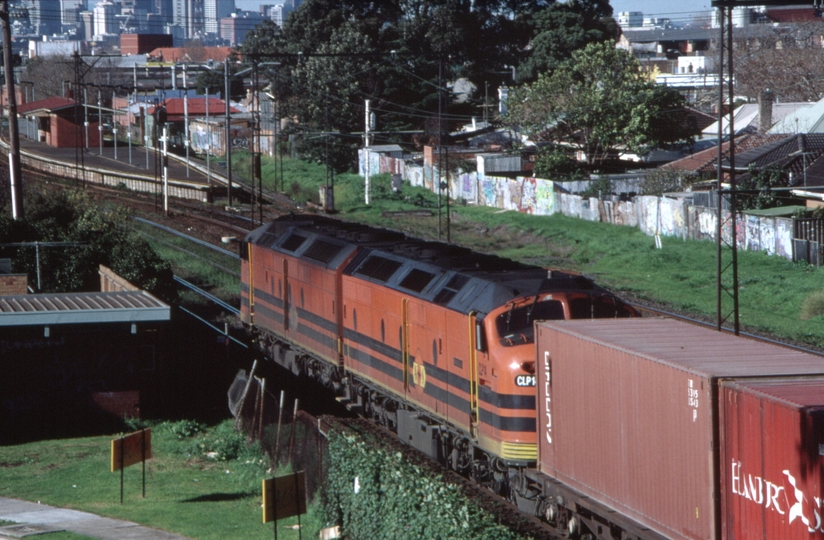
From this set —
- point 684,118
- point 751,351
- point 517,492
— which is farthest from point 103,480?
point 684,118

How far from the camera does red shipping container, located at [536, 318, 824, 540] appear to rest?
11484 mm

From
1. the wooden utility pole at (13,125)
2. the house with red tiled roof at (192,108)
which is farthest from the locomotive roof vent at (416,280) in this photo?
the house with red tiled roof at (192,108)

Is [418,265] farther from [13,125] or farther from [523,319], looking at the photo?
[13,125]

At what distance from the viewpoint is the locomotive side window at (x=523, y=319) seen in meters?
15.9

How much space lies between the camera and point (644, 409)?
12.6 meters

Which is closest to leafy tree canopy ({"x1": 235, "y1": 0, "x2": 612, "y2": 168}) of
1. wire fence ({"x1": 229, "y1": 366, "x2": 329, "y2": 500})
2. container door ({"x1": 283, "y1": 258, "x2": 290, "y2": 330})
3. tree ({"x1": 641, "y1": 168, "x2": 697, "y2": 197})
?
tree ({"x1": 641, "y1": 168, "x2": 697, "y2": 197})

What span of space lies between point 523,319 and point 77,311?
12969 mm

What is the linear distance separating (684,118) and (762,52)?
46483 mm

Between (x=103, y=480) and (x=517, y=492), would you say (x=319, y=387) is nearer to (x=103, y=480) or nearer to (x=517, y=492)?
(x=103, y=480)

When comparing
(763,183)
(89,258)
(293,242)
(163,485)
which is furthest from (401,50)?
(163,485)

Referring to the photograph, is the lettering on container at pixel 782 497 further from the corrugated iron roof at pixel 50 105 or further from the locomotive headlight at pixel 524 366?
the corrugated iron roof at pixel 50 105

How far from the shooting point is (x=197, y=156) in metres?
92.6

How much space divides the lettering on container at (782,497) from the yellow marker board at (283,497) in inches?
279

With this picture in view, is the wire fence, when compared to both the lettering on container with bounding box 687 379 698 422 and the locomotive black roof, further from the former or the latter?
the lettering on container with bounding box 687 379 698 422
